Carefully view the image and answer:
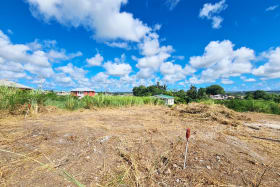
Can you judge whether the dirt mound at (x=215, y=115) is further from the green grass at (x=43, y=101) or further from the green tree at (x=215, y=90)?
the green tree at (x=215, y=90)

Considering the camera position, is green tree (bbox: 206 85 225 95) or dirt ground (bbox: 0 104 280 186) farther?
green tree (bbox: 206 85 225 95)

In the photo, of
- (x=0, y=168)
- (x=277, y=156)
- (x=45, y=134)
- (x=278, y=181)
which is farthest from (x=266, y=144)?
(x=45, y=134)

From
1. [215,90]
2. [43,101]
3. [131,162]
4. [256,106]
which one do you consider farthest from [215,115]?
[215,90]

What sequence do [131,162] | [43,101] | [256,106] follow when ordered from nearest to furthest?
1. [131,162]
2. [43,101]
3. [256,106]

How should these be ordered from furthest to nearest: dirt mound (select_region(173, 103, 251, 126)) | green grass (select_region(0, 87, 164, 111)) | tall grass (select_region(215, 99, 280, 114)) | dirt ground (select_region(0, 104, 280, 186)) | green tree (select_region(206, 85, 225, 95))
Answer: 1. green tree (select_region(206, 85, 225, 95))
2. tall grass (select_region(215, 99, 280, 114))
3. green grass (select_region(0, 87, 164, 111))
4. dirt mound (select_region(173, 103, 251, 126))
5. dirt ground (select_region(0, 104, 280, 186))

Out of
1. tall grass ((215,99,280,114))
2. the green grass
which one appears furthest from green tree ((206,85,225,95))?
the green grass

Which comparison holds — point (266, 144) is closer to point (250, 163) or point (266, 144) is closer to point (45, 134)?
point (250, 163)

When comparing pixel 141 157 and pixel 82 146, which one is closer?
pixel 141 157

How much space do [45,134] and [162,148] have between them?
2.77 meters

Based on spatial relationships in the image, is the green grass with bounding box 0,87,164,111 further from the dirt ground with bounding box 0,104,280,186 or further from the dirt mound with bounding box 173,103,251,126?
the dirt mound with bounding box 173,103,251,126

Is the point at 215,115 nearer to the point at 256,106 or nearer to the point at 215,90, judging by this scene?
the point at 256,106

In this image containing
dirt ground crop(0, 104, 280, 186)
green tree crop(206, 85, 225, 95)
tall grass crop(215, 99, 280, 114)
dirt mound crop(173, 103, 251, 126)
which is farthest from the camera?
green tree crop(206, 85, 225, 95)

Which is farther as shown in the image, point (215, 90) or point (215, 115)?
point (215, 90)

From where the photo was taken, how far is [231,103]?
28.4ft
